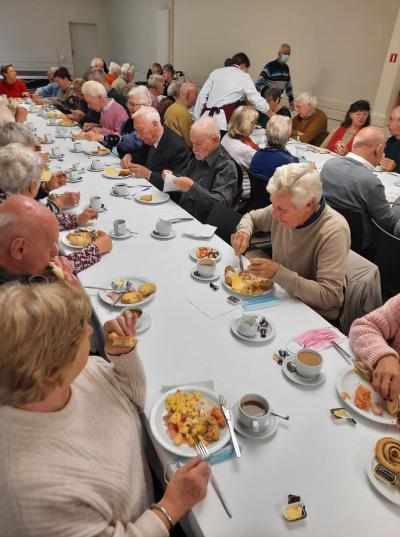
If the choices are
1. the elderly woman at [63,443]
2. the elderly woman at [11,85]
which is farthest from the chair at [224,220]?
the elderly woman at [11,85]

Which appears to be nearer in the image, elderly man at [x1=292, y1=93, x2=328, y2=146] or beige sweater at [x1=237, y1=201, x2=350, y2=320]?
beige sweater at [x1=237, y1=201, x2=350, y2=320]

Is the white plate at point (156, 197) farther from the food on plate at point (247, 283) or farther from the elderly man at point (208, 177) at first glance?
the food on plate at point (247, 283)

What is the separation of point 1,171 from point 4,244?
0.66 meters

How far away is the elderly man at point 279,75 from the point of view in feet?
19.9

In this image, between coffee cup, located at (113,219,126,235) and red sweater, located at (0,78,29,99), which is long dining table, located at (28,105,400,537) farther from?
red sweater, located at (0,78,29,99)

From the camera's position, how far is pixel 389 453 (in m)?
1.01

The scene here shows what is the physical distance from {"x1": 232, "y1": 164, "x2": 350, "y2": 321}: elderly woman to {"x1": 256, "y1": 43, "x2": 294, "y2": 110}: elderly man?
5.08 m

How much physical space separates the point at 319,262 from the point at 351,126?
335 centimetres

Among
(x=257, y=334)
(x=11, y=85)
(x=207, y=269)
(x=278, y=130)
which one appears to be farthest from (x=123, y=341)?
(x=11, y=85)

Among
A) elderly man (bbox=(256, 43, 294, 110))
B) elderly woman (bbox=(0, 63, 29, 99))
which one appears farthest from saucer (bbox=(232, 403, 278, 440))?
elderly woman (bbox=(0, 63, 29, 99))

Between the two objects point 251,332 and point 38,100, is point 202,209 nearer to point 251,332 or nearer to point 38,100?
point 251,332

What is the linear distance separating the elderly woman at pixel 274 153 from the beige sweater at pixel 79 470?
2.50 meters

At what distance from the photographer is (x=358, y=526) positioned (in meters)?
0.88

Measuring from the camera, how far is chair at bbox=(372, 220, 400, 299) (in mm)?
2203
